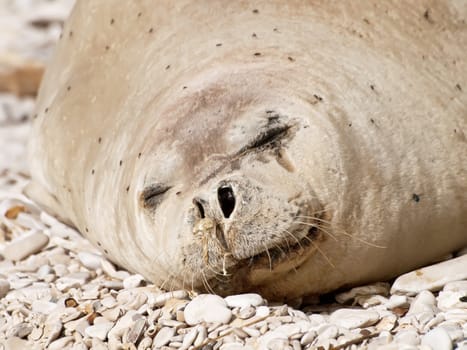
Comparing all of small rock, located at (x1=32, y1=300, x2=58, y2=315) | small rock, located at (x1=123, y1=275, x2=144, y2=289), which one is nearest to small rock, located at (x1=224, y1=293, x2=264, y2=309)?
small rock, located at (x1=123, y1=275, x2=144, y2=289)

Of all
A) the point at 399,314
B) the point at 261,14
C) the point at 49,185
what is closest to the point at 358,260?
the point at 399,314

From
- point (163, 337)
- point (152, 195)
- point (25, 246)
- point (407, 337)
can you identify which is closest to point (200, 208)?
point (152, 195)

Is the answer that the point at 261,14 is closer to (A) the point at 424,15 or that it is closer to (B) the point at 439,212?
(A) the point at 424,15

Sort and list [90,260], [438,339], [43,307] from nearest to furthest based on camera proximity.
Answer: [438,339] < [43,307] < [90,260]

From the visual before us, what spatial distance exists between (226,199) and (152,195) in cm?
31

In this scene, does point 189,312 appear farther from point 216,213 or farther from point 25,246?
point 25,246

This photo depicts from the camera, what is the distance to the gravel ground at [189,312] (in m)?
2.75

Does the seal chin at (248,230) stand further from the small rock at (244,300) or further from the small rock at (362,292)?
the small rock at (362,292)

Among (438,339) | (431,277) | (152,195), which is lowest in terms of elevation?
(438,339)

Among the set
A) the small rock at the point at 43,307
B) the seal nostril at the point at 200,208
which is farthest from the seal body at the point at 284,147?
the small rock at the point at 43,307

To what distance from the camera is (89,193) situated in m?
3.72

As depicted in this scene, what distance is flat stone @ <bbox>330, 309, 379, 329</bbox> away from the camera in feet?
9.20

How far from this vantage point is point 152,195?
120 inches

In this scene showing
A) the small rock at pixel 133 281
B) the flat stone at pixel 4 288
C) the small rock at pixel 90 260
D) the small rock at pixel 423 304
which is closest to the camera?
the small rock at pixel 423 304
